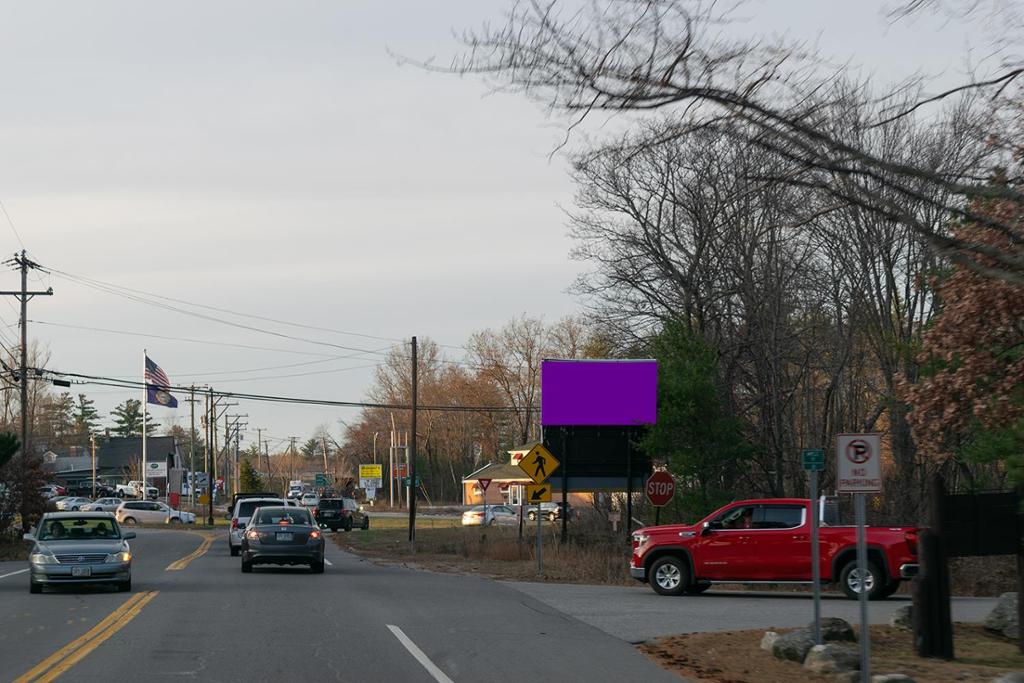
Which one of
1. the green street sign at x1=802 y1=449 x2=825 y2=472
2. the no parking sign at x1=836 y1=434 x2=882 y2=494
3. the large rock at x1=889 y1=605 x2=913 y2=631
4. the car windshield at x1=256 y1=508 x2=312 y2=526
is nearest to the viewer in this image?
the no parking sign at x1=836 y1=434 x2=882 y2=494

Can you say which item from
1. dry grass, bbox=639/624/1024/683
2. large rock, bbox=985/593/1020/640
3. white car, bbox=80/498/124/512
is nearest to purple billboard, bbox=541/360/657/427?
large rock, bbox=985/593/1020/640

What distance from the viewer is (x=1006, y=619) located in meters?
16.7

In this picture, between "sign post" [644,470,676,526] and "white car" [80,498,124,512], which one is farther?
"white car" [80,498,124,512]

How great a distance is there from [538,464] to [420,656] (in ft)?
48.6

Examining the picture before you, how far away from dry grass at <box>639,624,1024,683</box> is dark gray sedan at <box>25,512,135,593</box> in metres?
11.4

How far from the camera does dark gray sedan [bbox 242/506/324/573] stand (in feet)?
93.3

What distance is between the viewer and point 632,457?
38.4 m

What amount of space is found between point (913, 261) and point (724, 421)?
6.85m

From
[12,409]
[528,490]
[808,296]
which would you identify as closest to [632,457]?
[808,296]

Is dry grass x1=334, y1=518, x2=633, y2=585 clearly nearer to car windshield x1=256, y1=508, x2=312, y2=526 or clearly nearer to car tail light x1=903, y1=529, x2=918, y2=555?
car windshield x1=256, y1=508, x2=312, y2=526

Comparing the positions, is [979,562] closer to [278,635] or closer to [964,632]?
[964,632]

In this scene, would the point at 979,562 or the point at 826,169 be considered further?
the point at 979,562

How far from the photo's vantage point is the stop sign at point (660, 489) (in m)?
30.8

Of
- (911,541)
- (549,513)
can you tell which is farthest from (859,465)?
(549,513)
